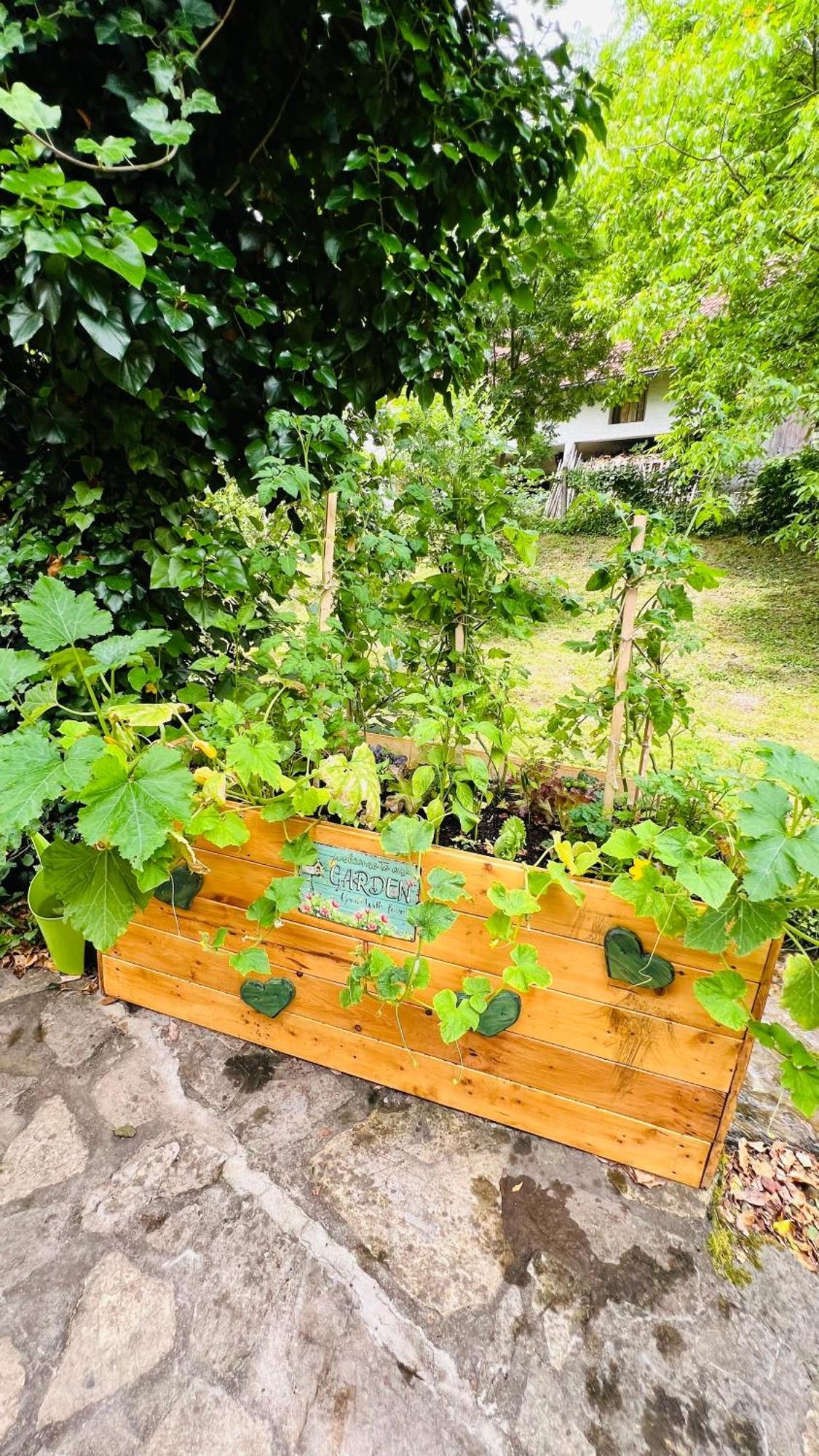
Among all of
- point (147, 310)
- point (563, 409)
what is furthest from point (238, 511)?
point (563, 409)

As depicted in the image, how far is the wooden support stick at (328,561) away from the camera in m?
1.57

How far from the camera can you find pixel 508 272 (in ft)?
6.40

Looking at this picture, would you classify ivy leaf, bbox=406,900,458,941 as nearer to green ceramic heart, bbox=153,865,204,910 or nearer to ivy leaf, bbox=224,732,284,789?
ivy leaf, bbox=224,732,284,789

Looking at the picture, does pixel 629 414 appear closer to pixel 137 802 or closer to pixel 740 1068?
pixel 740 1068

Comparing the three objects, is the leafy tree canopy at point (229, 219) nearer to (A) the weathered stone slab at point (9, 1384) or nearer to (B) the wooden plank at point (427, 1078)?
(B) the wooden plank at point (427, 1078)

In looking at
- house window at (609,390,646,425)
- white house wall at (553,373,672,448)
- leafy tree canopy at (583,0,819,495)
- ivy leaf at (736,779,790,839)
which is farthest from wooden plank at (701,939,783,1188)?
house window at (609,390,646,425)

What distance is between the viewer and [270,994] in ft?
4.77

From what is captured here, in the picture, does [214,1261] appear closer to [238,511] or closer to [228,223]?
[238,511]

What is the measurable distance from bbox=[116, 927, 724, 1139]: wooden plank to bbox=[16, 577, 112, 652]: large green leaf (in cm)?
85

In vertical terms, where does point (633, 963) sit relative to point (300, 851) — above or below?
below

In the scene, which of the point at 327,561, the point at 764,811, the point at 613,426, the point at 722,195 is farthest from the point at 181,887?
the point at 613,426

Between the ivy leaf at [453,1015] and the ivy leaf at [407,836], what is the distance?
11.8 inches

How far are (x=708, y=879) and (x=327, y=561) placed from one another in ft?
4.03

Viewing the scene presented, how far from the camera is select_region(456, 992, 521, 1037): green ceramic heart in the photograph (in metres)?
1.24
